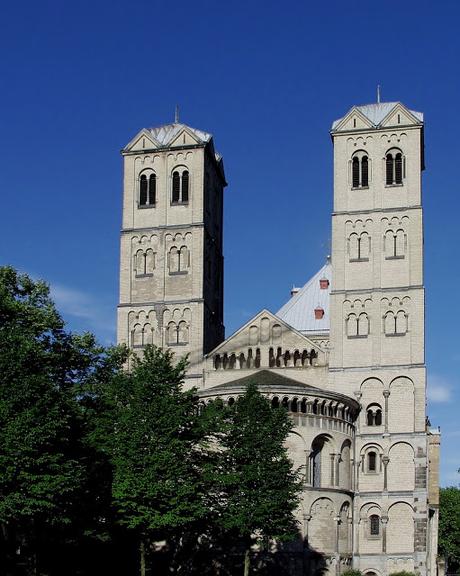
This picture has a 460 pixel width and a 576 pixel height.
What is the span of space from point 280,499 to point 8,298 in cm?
2064

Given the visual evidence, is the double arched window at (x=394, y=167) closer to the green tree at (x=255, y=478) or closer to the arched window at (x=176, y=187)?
the arched window at (x=176, y=187)

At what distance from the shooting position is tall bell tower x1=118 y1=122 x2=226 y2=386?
284ft

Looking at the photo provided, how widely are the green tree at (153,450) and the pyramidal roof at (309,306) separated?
92.8 feet

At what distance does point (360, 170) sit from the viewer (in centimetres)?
→ 8662

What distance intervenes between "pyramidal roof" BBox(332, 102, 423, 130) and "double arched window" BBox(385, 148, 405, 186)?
2637 mm

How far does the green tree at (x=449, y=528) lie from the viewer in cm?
13350

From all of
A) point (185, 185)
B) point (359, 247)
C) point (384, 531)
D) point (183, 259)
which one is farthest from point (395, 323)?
point (185, 185)

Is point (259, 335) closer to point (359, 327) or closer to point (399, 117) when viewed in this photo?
point (359, 327)

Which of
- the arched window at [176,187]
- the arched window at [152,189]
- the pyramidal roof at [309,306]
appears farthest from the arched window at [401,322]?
the arched window at [152,189]

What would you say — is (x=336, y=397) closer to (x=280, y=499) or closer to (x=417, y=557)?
(x=417, y=557)

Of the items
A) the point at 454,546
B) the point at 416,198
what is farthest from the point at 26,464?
the point at 454,546

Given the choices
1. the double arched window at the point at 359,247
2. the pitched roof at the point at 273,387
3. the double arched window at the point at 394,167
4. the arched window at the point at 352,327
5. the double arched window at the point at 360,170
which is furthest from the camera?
the double arched window at the point at 360,170

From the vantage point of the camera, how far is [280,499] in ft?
206

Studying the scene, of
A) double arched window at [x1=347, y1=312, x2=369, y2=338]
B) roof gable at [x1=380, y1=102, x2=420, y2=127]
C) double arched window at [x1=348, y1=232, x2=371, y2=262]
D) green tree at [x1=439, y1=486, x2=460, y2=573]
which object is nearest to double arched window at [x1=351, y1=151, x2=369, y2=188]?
roof gable at [x1=380, y1=102, x2=420, y2=127]
